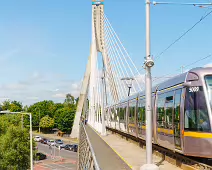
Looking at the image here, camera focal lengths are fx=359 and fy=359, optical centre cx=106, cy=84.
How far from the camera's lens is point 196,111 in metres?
10.2

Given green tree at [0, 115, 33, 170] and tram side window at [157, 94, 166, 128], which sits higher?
tram side window at [157, 94, 166, 128]

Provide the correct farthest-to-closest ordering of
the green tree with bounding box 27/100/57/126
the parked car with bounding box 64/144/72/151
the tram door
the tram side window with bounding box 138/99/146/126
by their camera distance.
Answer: the green tree with bounding box 27/100/57/126
the parked car with bounding box 64/144/72/151
the tram side window with bounding box 138/99/146/126
the tram door

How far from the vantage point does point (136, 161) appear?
13.8 m

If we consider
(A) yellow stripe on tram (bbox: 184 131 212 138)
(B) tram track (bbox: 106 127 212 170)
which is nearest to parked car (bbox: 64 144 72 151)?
(B) tram track (bbox: 106 127 212 170)

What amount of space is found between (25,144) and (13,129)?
2261 mm

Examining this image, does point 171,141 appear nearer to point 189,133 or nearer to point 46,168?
point 189,133

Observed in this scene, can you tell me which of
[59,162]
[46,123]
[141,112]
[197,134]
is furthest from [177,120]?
[46,123]

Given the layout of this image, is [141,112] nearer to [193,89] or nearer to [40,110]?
[193,89]

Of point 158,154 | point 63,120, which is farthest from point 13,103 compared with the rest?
point 158,154

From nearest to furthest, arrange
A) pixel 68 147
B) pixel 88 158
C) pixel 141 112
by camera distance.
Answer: pixel 88 158 < pixel 141 112 < pixel 68 147

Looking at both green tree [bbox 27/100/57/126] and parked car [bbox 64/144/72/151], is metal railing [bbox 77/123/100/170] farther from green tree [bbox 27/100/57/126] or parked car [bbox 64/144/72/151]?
green tree [bbox 27/100/57/126]

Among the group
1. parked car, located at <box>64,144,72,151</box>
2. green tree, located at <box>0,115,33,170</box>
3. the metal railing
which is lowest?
parked car, located at <box>64,144,72,151</box>

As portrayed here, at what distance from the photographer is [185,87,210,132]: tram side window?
A: 10004 mm

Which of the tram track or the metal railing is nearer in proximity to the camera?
the metal railing
